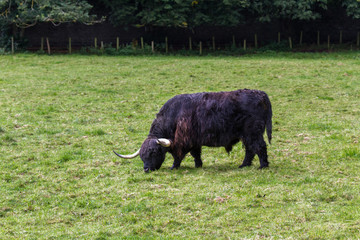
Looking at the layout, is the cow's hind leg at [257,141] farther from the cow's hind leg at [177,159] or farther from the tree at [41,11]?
the tree at [41,11]

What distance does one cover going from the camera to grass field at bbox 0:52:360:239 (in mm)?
8219

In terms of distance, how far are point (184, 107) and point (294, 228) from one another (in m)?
4.91

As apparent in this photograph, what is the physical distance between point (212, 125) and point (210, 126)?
0.18ft

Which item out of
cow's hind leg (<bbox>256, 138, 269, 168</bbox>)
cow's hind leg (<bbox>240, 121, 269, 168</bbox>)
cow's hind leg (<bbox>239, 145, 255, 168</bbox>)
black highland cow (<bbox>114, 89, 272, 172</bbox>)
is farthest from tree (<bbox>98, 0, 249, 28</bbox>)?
cow's hind leg (<bbox>256, 138, 269, 168</bbox>)

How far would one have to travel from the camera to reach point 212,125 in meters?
11.4

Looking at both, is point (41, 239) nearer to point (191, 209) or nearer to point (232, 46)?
point (191, 209)

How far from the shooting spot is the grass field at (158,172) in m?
8.22

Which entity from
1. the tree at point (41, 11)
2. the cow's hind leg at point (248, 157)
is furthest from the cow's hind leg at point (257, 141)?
the tree at point (41, 11)

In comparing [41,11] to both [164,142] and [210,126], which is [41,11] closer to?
[164,142]

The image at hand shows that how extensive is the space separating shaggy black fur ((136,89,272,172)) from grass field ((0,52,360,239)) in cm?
46

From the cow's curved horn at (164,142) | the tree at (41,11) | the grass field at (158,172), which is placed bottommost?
the grass field at (158,172)

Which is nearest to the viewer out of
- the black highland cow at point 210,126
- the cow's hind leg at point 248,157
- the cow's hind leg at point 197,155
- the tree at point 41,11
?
the black highland cow at point 210,126

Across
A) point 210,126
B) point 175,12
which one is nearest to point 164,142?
point 210,126

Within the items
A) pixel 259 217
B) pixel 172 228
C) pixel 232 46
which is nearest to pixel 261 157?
pixel 259 217
